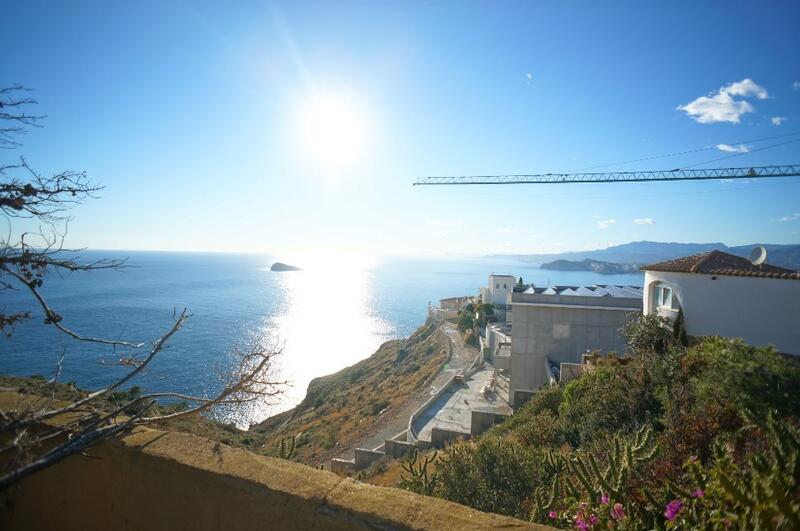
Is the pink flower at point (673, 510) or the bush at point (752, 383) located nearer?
the pink flower at point (673, 510)

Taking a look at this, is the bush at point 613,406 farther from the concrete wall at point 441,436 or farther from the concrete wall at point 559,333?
the concrete wall at point 559,333

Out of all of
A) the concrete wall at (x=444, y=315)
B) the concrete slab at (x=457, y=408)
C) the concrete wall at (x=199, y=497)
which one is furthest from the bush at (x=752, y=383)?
the concrete wall at (x=444, y=315)

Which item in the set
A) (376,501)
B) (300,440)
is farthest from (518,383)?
(376,501)

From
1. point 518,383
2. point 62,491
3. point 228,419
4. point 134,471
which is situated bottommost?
point 228,419

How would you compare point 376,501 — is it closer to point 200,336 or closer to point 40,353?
point 40,353

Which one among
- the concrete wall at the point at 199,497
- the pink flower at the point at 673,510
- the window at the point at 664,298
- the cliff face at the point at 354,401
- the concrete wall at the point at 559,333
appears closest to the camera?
the concrete wall at the point at 199,497
